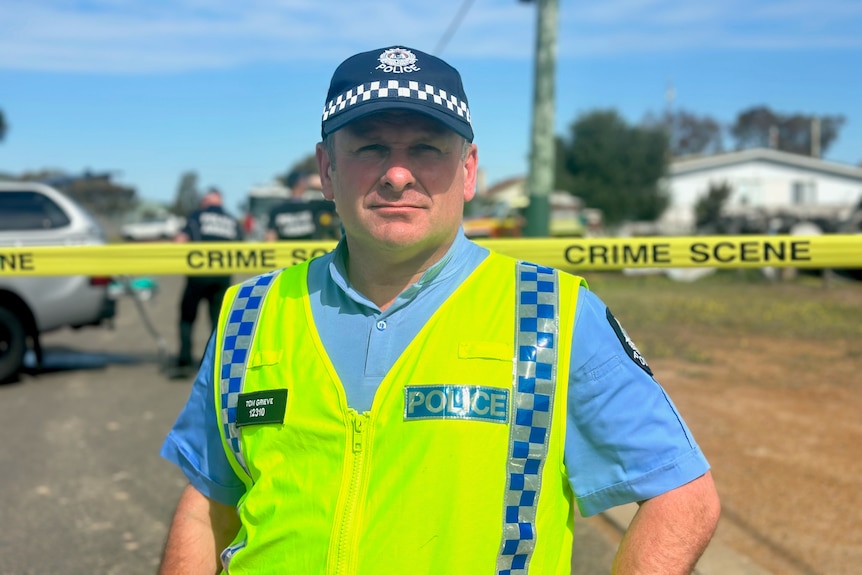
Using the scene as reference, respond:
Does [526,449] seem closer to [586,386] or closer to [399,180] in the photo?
[586,386]

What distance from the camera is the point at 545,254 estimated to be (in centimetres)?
401

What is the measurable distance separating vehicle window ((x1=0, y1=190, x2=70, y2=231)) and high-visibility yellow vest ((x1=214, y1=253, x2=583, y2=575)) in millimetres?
9014

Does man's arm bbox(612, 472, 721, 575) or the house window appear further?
the house window

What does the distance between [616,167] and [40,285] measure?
48044 millimetres

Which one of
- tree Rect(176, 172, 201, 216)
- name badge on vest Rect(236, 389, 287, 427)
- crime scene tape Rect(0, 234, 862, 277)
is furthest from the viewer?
tree Rect(176, 172, 201, 216)

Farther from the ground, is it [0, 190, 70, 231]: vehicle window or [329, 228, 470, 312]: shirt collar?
[0, 190, 70, 231]: vehicle window

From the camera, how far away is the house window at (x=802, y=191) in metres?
60.8

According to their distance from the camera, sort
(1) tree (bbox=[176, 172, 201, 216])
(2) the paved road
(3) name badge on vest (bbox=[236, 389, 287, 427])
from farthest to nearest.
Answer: (1) tree (bbox=[176, 172, 201, 216]) < (2) the paved road < (3) name badge on vest (bbox=[236, 389, 287, 427])

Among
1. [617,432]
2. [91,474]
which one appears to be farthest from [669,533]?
[91,474]

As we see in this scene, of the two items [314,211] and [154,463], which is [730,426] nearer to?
[154,463]

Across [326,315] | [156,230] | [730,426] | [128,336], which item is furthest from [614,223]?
[326,315]

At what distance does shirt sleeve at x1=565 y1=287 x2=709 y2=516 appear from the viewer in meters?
1.85

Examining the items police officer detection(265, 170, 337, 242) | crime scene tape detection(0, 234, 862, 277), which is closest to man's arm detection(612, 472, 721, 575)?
crime scene tape detection(0, 234, 862, 277)

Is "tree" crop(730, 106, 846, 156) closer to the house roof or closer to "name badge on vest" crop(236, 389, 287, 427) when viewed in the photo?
the house roof
